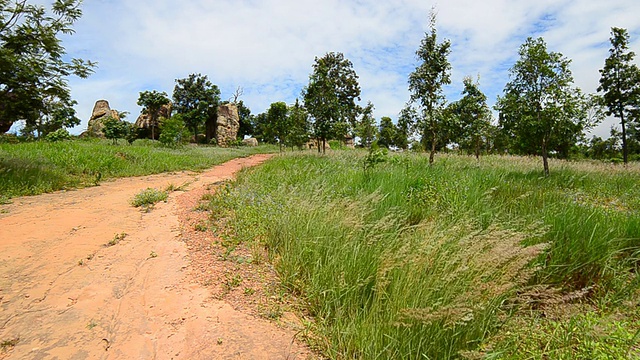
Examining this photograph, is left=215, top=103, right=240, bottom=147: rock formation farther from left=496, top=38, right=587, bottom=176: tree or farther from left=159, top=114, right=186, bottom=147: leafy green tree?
left=496, top=38, right=587, bottom=176: tree

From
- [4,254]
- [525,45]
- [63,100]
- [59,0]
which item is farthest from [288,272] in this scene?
[525,45]

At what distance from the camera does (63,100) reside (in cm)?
836

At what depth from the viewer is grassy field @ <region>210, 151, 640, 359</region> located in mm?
1962

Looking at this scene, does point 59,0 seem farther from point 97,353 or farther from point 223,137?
point 223,137

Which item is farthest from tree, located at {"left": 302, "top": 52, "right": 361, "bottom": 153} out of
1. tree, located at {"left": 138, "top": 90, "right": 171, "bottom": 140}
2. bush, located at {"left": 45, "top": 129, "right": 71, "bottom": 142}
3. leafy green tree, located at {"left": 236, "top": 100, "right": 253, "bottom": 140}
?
leafy green tree, located at {"left": 236, "top": 100, "right": 253, "bottom": 140}

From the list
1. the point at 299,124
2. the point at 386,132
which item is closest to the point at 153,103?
the point at 299,124

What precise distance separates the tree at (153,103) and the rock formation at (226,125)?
721 cm

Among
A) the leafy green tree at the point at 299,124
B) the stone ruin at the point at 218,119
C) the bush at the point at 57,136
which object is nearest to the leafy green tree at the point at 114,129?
the bush at the point at 57,136

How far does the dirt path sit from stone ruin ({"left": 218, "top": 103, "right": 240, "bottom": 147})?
116 feet

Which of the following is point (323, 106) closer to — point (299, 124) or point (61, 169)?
point (299, 124)

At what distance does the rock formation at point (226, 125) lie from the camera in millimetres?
38375

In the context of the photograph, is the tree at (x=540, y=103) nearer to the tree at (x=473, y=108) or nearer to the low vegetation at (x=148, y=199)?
the tree at (x=473, y=108)

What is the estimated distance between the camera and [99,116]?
3756cm

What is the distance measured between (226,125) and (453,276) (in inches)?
1586
